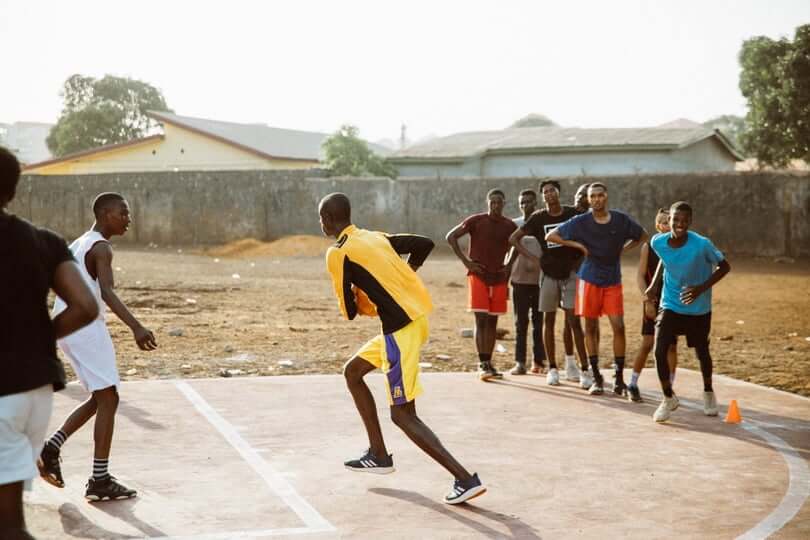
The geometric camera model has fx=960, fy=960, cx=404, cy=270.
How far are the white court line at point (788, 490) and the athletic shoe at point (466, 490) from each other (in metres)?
1.41

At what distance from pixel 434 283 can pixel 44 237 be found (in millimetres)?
17688

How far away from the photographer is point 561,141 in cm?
4022

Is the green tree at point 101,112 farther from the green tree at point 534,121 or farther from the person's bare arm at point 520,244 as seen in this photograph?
the person's bare arm at point 520,244

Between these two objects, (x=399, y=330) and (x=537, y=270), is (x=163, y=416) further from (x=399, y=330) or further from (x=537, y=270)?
(x=537, y=270)

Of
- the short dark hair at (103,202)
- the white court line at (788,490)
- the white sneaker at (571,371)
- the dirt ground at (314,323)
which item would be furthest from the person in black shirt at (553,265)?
the short dark hair at (103,202)

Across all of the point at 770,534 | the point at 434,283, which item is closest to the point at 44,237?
the point at 770,534

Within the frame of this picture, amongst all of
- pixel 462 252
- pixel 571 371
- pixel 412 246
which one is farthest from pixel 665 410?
pixel 412 246

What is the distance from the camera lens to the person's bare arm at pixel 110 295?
529cm

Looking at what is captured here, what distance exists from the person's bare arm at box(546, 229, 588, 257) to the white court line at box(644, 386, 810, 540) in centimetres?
209

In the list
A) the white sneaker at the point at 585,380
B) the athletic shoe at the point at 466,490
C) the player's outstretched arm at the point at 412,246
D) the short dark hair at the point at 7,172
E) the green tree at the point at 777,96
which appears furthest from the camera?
the green tree at the point at 777,96

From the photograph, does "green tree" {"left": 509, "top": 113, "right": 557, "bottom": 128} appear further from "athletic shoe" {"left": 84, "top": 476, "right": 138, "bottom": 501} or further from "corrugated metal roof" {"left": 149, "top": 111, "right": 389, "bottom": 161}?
"athletic shoe" {"left": 84, "top": 476, "right": 138, "bottom": 501}

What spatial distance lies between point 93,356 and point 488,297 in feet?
16.3

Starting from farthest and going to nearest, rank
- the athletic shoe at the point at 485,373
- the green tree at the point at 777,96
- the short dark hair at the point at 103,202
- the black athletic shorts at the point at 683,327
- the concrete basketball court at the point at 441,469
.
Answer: the green tree at the point at 777,96 < the athletic shoe at the point at 485,373 < the black athletic shorts at the point at 683,327 < the short dark hair at the point at 103,202 < the concrete basketball court at the point at 441,469

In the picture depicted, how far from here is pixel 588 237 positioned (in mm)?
8836
